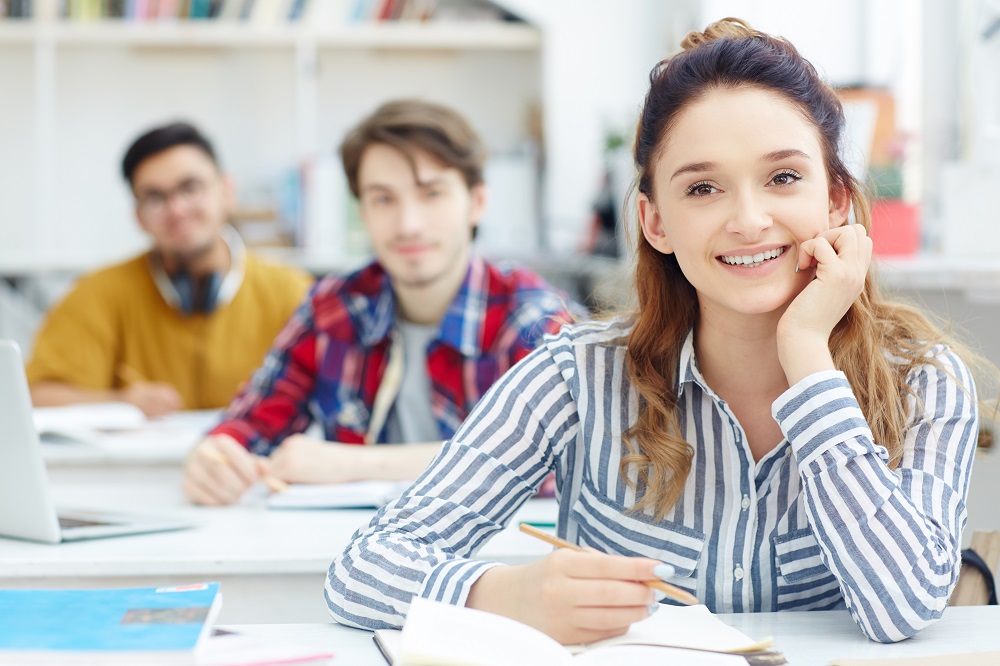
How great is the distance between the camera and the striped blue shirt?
1.06 metres

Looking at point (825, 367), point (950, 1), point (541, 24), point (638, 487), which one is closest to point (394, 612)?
point (638, 487)

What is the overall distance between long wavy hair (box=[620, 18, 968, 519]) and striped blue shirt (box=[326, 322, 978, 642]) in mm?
22

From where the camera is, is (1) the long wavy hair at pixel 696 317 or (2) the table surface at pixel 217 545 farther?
(2) the table surface at pixel 217 545

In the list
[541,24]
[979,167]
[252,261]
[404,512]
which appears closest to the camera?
[404,512]

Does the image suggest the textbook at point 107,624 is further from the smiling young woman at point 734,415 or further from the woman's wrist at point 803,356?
the woman's wrist at point 803,356

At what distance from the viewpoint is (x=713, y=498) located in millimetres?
1245

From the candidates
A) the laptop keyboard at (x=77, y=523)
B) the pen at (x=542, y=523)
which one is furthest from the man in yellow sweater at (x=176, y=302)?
the pen at (x=542, y=523)

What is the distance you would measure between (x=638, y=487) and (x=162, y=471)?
1.18m

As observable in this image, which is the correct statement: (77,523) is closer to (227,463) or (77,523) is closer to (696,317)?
(227,463)

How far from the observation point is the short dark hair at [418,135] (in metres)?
2.13

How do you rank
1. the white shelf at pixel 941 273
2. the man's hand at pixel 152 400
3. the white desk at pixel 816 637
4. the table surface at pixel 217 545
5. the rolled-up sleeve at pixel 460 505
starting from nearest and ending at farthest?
the white desk at pixel 816 637, the rolled-up sleeve at pixel 460 505, the table surface at pixel 217 545, the white shelf at pixel 941 273, the man's hand at pixel 152 400

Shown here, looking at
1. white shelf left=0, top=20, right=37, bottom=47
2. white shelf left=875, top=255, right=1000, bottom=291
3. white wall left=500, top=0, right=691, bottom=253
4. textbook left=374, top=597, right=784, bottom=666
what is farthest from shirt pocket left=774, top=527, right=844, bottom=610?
white shelf left=0, top=20, right=37, bottom=47

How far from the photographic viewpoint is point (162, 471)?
213 centimetres

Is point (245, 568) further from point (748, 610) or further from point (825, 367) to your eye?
point (825, 367)
